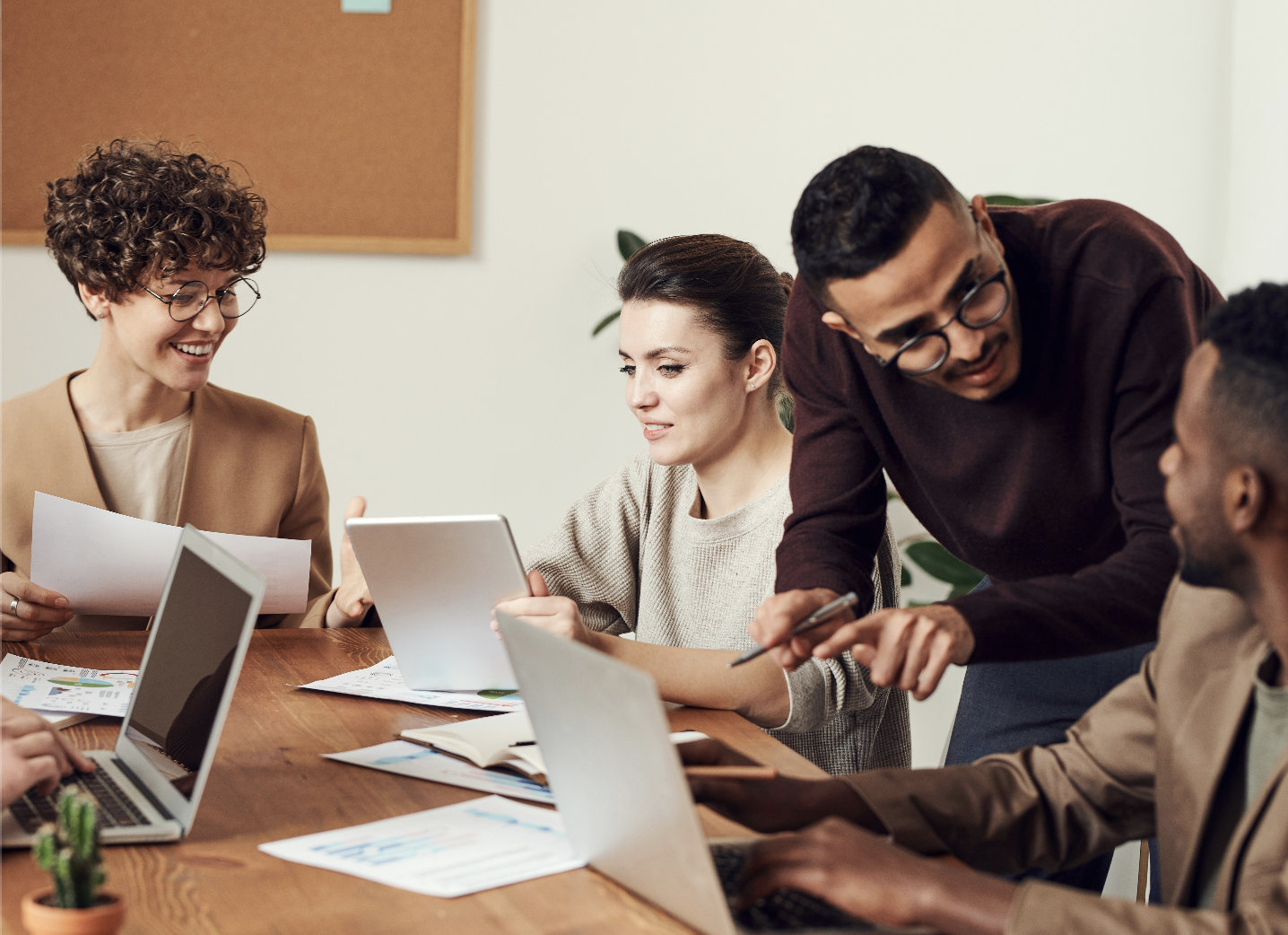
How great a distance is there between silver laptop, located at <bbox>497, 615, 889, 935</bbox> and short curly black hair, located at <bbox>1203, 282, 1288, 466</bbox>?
435 millimetres

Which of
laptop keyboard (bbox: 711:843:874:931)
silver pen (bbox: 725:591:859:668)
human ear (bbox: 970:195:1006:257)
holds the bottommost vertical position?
laptop keyboard (bbox: 711:843:874:931)

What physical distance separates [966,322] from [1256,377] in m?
0.42

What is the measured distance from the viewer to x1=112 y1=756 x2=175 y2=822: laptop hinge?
1.01 m

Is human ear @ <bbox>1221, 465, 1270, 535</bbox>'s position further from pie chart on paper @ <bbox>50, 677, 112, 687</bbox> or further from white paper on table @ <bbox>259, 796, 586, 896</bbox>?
pie chart on paper @ <bbox>50, 677, 112, 687</bbox>

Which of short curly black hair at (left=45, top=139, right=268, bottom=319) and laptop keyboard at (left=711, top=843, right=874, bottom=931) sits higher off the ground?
short curly black hair at (left=45, top=139, right=268, bottom=319)

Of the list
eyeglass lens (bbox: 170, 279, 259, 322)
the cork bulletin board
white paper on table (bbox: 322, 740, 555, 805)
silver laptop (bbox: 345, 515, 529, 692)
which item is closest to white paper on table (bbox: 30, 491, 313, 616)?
silver laptop (bbox: 345, 515, 529, 692)

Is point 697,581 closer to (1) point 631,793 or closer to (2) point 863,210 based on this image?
(2) point 863,210

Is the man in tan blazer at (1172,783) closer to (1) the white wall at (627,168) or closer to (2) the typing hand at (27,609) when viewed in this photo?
(2) the typing hand at (27,609)

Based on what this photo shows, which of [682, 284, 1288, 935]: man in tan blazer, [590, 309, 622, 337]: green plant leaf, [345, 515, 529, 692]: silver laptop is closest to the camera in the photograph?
[682, 284, 1288, 935]: man in tan blazer

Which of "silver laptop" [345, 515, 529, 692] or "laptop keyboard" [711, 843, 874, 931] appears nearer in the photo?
"laptop keyboard" [711, 843, 874, 931]

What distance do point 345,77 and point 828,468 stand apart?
1786 millimetres

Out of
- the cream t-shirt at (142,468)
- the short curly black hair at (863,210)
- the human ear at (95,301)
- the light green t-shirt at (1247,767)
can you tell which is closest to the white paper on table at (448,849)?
the light green t-shirt at (1247,767)

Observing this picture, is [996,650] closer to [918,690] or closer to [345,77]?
[918,690]

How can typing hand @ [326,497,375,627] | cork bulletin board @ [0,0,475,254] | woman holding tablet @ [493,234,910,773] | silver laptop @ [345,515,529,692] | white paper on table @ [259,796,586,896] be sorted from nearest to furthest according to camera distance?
white paper on table @ [259,796,586,896] < silver laptop @ [345,515,529,692] < woman holding tablet @ [493,234,910,773] < typing hand @ [326,497,375,627] < cork bulletin board @ [0,0,475,254]
